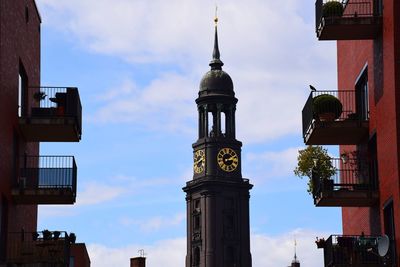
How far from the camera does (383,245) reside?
1312 inches

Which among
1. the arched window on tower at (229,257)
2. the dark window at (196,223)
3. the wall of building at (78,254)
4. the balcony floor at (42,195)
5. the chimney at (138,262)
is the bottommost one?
the balcony floor at (42,195)

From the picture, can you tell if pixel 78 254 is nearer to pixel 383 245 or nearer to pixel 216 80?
pixel 383 245

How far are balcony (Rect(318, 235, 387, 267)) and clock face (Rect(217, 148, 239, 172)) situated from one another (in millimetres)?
98865

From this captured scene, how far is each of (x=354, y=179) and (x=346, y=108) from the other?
2.23 metres

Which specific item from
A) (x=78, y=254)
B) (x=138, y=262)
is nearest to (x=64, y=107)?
(x=78, y=254)

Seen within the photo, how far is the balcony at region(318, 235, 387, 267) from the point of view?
34.4m

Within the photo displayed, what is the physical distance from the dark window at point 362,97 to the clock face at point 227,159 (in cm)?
9445

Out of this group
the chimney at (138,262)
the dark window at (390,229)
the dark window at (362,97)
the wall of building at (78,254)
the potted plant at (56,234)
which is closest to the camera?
the dark window at (390,229)

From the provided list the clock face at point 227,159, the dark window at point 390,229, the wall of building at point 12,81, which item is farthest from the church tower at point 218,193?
the dark window at point 390,229

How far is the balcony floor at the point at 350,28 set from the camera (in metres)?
35.5

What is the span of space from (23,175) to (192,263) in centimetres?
9600

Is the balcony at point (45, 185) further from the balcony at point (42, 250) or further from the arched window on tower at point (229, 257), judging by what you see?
the arched window on tower at point (229, 257)

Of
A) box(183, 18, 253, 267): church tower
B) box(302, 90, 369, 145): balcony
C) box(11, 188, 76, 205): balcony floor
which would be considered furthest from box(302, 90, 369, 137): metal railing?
box(183, 18, 253, 267): church tower

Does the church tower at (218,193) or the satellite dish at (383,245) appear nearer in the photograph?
the satellite dish at (383,245)
